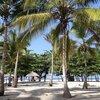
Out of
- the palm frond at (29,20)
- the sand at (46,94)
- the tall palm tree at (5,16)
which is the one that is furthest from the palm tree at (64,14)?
the tall palm tree at (5,16)

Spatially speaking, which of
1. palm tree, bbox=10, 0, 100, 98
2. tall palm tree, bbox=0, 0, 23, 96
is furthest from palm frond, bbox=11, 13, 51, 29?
tall palm tree, bbox=0, 0, 23, 96

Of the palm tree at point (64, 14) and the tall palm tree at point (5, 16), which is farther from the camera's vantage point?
the tall palm tree at point (5, 16)

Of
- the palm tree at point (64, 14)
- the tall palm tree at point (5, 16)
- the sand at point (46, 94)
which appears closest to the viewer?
the palm tree at point (64, 14)

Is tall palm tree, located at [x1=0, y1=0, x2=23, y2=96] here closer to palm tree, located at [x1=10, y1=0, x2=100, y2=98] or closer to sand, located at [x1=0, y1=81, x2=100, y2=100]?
sand, located at [x1=0, y1=81, x2=100, y2=100]

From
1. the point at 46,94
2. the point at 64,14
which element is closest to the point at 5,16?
the point at 64,14

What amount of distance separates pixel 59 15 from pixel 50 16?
1.08 m

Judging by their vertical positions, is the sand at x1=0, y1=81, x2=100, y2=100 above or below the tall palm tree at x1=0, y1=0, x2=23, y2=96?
below

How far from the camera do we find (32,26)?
18.5 metres

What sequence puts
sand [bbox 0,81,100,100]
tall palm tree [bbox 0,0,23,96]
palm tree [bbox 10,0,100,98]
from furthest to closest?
tall palm tree [bbox 0,0,23,96]
sand [bbox 0,81,100,100]
palm tree [bbox 10,0,100,98]

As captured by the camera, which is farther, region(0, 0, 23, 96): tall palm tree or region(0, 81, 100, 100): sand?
region(0, 0, 23, 96): tall palm tree

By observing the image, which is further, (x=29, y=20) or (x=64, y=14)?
(x=64, y=14)

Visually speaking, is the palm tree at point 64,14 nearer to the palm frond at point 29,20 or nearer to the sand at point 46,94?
the palm frond at point 29,20

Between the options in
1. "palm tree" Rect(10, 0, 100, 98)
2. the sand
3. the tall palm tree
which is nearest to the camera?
"palm tree" Rect(10, 0, 100, 98)

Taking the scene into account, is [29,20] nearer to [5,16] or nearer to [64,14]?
A: [64,14]
